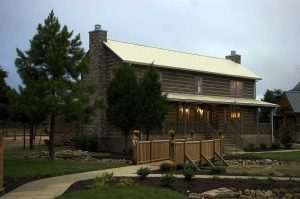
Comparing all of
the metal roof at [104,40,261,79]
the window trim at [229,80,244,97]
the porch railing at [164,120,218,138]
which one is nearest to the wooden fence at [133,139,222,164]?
the porch railing at [164,120,218,138]

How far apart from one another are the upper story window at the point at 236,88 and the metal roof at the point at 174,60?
0.92m

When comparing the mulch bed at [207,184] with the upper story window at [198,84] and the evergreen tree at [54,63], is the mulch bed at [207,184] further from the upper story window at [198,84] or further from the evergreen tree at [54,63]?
the upper story window at [198,84]

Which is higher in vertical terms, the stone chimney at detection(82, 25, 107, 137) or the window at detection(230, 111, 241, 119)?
the stone chimney at detection(82, 25, 107, 137)

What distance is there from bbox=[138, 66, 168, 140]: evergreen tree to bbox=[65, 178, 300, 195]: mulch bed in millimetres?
14031

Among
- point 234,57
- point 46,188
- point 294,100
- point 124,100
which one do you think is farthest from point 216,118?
point 46,188

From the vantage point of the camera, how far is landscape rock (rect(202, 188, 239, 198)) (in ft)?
48.0

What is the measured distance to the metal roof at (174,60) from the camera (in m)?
37.6

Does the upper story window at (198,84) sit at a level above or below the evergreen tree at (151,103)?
above

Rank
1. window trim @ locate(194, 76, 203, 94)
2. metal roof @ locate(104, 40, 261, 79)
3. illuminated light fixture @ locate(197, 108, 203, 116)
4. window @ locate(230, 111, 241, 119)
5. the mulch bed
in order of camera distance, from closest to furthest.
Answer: the mulch bed
metal roof @ locate(104, 40, 261, 79)
window trim @ locate(194, 76, 203, 94)
illuminated light fixture @ locate(197, 108, 203, 116)
window @ locate(230, 111, 241, 119)

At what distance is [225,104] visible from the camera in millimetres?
42281

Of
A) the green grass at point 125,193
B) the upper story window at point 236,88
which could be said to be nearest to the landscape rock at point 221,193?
the green grass at point 125,193

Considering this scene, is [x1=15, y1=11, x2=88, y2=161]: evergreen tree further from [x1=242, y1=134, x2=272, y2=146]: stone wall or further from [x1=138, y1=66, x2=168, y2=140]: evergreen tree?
[x1=242, y1=134, x2=272, y2=146]: stone wall

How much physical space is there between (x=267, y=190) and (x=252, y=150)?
23339mm

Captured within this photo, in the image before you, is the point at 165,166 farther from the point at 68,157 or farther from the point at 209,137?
the point at 209,137
